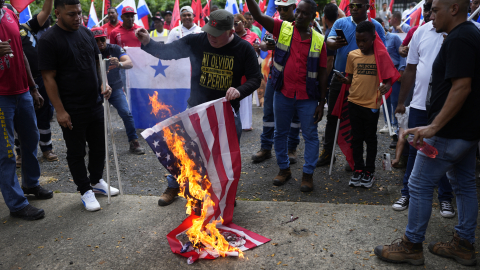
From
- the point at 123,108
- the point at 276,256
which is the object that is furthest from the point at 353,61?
the point at 123,108

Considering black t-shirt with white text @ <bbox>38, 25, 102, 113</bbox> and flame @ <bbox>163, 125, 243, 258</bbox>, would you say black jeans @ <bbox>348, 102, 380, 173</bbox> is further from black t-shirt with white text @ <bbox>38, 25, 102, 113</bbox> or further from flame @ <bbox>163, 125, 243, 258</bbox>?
black t-shirt with white text @ <bbox>38, 25, 102, 113</bbox>

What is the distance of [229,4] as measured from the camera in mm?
10586

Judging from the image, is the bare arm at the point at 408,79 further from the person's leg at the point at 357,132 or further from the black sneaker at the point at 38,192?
the black sneaker at the point at 38,192

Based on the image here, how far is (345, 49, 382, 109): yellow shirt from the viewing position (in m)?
4.79

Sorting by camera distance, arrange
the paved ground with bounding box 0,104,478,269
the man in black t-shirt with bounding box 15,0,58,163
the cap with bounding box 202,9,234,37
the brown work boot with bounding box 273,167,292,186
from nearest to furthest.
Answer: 1. the paved ground with bounding box 0,104,478,269
2. the cap with bounding box 202,9,234,37
3. the brown work boot with bounding box 273,167,292,186
4. the man in black t-shirt with bounding box 15,0,58,163

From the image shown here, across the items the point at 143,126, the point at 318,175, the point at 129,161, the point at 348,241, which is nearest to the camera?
the point at 348,241

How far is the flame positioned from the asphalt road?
1356mm

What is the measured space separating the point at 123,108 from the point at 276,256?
4.48m

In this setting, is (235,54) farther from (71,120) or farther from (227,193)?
(71,120)

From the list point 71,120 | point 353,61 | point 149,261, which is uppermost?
point 353,61

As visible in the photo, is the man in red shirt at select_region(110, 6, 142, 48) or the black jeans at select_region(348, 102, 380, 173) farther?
the man in red shirt at select_region(110, 6, 142, 48)

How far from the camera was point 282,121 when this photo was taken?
493 cm

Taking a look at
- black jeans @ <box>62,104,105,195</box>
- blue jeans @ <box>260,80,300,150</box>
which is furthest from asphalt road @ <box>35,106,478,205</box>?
black jeans @ <box>62,104,105,195</box>

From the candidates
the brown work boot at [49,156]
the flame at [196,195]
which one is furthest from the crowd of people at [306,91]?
the brown work boot at [49,156]
